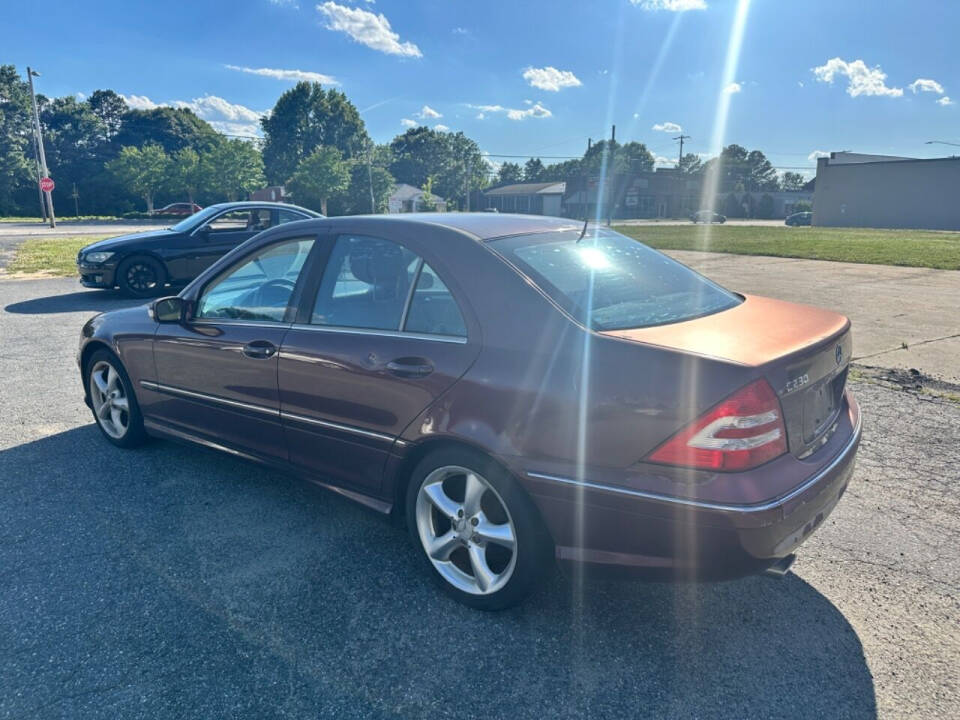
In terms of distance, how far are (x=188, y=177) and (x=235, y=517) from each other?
66.8m

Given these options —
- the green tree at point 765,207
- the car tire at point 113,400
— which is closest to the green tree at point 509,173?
the green tree at point 765,207

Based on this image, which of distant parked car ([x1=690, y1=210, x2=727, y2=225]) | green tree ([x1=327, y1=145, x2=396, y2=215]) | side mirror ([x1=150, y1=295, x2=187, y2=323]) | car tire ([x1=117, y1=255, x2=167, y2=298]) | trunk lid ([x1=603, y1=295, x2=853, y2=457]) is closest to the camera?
trunk lid ([x1=603, y1=295, x2=853, y2=457])

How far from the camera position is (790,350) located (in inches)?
88.6

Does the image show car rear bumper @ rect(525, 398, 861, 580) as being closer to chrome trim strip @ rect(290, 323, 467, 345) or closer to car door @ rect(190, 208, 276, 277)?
chrome trim strip @ rect(290, 323, 467, 345)

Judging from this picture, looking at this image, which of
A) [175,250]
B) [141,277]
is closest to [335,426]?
[175,250]

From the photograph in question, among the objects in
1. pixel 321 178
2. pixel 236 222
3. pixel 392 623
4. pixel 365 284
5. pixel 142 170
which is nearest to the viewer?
pixel 392 623

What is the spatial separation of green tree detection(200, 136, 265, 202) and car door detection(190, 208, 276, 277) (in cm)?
5555

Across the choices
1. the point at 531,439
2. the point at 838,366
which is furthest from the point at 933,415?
the point at 531,439

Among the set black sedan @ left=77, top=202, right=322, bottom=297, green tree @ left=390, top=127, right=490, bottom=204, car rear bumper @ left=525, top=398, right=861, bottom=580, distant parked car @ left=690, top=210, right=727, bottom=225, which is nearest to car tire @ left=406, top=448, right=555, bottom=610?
car rear bumper @ left=525, top=398, right=861, bottom=580

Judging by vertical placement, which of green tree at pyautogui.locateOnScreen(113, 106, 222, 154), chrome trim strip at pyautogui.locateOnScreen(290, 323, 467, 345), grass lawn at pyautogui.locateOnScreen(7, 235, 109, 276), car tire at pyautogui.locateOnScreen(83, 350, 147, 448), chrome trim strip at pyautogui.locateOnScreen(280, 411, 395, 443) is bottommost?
grass lawn at pyautogui.locateOnScreen(7, 235, 109, 276)

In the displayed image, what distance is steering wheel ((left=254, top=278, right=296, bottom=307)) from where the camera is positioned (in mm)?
3250

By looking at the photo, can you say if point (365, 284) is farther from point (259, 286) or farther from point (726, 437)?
point (726, 437)

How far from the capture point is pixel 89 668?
225cm

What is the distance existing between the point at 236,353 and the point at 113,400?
157 centimetres
